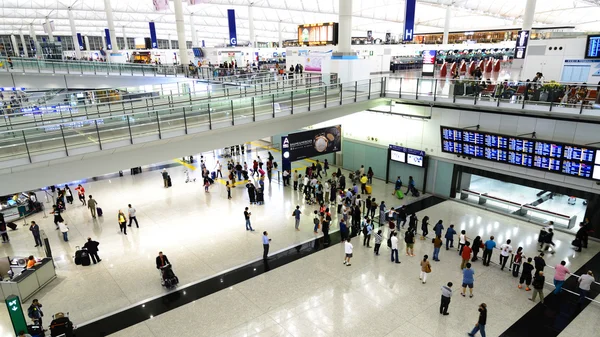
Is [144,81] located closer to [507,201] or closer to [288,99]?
[288,99]

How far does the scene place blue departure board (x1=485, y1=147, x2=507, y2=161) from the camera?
14.5 metres

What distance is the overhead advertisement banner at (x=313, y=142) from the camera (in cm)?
1565

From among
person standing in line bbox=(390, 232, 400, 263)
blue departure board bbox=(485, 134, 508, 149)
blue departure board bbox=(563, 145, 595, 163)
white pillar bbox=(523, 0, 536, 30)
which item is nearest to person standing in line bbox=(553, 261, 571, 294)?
person standing in line bbox=(390, 232, 400, 263)

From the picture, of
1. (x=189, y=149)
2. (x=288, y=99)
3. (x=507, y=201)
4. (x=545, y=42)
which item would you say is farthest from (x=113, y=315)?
(x=545, y=42)

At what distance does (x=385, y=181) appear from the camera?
20.1 meters

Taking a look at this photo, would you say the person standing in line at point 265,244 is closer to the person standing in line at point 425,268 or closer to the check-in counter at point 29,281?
the person standing in line at point 425,268

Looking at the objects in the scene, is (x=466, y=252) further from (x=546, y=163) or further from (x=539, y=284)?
(x=546, y=163)

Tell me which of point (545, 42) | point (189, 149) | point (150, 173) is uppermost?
point (545, 42)

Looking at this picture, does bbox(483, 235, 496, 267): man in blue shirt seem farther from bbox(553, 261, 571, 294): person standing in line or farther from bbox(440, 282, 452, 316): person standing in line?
bbox(440, 282, 452, 316): person standing in line

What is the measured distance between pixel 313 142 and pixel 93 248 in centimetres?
953

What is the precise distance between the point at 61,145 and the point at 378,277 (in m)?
9.66

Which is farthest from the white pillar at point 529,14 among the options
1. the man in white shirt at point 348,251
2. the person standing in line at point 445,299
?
the person standing in line at point 445,299

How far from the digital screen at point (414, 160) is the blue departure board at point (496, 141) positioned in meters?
3.56

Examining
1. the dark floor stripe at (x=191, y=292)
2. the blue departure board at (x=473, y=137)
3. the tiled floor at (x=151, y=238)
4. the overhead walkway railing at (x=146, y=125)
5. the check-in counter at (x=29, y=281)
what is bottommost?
the tiled floor at (x=151, y=238)
